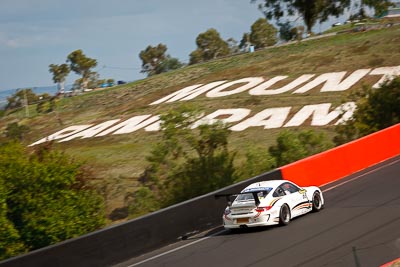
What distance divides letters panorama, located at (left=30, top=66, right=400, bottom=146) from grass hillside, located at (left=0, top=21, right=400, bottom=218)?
923 millimetres

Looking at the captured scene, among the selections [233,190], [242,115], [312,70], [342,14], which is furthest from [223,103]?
[233,190]

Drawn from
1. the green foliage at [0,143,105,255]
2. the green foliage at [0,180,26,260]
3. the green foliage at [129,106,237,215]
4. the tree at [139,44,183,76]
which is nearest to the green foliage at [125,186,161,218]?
the green foliage at [129,106,237,215]

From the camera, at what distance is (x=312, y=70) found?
61594 millimetres

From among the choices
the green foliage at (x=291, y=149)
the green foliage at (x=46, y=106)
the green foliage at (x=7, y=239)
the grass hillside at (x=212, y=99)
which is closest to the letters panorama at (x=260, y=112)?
the grass hillside at (x=212, y=99)

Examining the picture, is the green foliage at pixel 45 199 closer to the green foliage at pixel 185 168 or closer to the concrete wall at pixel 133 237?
the concrete wall at pixel 133 237

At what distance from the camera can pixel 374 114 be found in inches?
1540

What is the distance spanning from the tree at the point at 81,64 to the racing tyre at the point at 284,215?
87.3m

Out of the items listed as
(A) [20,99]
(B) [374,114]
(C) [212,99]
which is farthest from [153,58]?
(B) [374,114]

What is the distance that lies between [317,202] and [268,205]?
2.38 meters

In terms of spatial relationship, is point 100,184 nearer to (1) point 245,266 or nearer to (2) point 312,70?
(1) point 245,266

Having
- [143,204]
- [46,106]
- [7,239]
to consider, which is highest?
[46,106]

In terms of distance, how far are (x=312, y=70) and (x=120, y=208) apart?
3468cm

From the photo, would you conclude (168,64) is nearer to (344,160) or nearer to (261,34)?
(261,34)

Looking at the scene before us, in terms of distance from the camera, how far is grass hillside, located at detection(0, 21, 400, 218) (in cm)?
4750
